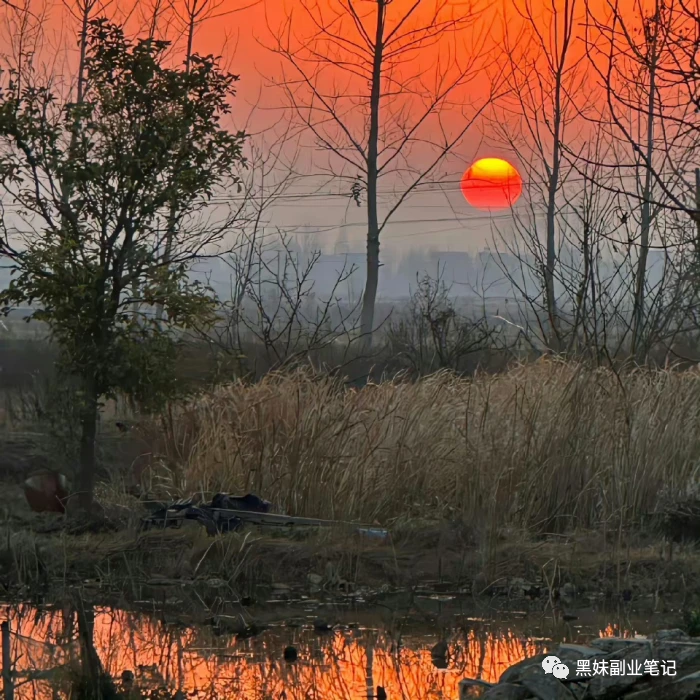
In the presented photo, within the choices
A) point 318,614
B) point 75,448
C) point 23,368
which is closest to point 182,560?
point 318,614

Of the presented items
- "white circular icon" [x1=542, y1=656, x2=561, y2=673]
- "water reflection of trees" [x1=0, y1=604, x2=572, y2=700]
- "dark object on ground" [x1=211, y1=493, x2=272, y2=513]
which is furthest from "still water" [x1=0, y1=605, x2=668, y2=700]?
"dark object on ground" [x1=211, y1=493, x2=272, y2=513]

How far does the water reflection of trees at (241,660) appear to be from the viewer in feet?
19.7

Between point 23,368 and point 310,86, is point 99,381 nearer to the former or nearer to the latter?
point 310,86

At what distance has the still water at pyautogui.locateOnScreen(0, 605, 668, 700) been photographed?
19.8ft

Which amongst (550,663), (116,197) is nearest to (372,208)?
(116,197)

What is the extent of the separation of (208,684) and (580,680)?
6.77 ft

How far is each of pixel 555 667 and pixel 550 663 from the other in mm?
46

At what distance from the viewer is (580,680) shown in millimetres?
5090

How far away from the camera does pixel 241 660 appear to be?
6.62 meters

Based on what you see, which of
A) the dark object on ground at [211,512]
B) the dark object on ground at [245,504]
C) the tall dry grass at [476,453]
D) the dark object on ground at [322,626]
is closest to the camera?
the dark object on ground at [322,626]

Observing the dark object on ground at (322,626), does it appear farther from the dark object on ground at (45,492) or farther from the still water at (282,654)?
the dark object on ground at (45,492)

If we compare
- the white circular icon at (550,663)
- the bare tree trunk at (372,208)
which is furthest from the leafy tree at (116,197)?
the bare tree trunk at (372,208)

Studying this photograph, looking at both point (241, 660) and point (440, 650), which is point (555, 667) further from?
point (241, 660)

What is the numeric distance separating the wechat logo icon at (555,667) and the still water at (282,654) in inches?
32.7
